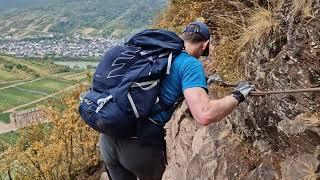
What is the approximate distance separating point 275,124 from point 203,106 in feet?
8.02

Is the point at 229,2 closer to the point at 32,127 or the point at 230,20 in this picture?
the point at 230,20

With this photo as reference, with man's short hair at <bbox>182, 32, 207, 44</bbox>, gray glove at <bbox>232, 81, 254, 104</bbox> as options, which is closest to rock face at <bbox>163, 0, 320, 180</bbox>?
gray glove at <bbox>232, 81, 254, 104</bbox>

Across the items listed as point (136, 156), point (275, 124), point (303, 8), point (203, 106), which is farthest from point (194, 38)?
point (275, 124)

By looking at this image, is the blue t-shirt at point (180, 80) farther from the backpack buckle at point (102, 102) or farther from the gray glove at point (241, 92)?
the backpack buckle at point (102, 102)

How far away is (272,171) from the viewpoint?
6.19 m

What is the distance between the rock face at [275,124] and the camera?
5574mm

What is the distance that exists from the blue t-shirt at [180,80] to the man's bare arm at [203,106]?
0.29 feet

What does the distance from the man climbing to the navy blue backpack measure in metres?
0.11

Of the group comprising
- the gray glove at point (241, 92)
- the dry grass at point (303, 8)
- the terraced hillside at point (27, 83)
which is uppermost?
the dry grass at point (303, 8)

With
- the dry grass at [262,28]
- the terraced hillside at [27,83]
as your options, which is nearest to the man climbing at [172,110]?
the dry grass at [262,28]

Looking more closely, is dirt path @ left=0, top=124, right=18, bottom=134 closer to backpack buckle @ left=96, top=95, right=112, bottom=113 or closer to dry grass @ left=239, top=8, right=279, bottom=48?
dry grass @ left=239, top=8, right=279, bottom=48

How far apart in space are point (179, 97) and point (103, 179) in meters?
10.7

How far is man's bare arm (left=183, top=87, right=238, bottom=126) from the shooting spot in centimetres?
398

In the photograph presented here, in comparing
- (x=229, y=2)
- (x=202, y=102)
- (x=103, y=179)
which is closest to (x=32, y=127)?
(x=103, y=179)
